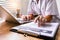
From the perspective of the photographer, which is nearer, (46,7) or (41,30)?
(41,30)

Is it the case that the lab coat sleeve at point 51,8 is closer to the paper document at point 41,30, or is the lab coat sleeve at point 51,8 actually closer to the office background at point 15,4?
the paper document at point 41,30

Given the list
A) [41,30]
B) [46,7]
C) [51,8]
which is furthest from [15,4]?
[41,30]

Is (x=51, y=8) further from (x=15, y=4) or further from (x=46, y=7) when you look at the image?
(x=15, y=4)

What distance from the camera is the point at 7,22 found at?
3.47 feet

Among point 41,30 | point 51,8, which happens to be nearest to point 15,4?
point 51,8

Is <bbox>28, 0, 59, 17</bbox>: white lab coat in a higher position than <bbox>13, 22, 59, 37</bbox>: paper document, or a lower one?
higher

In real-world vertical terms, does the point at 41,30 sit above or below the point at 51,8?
below

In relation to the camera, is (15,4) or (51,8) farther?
(15,4)

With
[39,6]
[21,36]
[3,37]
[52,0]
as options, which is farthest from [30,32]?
[39,6]

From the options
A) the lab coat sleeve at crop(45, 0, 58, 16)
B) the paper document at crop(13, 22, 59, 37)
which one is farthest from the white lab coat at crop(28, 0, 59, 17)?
the paper document at crop(13, 22, 59, 37)

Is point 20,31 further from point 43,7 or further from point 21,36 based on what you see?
point 43,7

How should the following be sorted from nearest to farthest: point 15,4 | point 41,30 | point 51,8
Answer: point 41,30 < point 51,8 < point 15,4

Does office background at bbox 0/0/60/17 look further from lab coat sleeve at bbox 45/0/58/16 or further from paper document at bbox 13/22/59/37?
paper document at bbox 13/22/59/37

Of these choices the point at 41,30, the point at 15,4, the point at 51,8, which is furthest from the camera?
the point at 15,4
